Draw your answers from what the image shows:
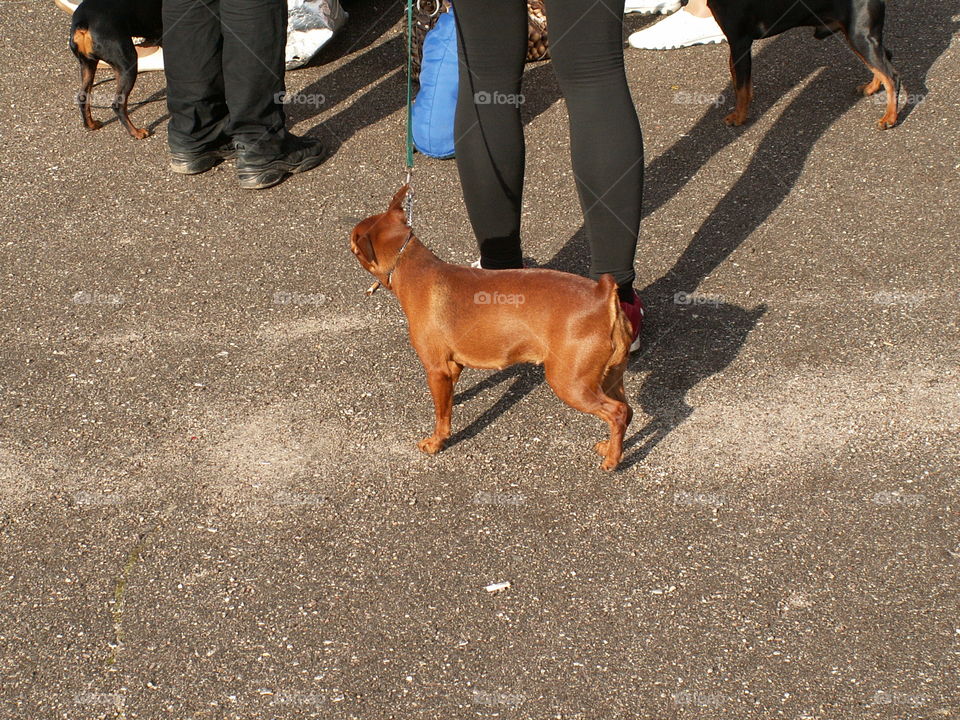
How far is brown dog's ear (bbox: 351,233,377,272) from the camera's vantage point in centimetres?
307

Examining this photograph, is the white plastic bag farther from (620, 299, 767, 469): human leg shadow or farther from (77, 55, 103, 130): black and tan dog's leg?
(620, 299, 767, 469): human leg shadow

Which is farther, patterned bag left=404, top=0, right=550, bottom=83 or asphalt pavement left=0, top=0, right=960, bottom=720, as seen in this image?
patterned bag left=404, top=0, right=550, bottom=83

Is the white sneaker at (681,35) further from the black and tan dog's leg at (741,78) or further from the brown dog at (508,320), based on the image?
the brown dog at (508,320)

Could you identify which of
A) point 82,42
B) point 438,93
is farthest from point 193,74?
point 438,93

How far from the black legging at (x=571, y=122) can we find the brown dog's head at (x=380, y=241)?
0.37 meters

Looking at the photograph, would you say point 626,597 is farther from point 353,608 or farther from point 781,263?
point 781,263

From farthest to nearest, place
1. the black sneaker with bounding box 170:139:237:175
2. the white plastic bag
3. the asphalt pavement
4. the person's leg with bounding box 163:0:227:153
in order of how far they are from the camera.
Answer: the white plastic bag < the black sneaker with bounding box 170:139:237:175 < the person's leg with bounding box 163:0:227:153 < the asphalt pavement

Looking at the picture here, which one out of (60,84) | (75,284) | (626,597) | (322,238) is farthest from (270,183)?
(626,597)

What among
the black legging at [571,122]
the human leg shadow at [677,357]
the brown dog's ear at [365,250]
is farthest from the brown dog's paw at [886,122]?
the brown dog's ear at [365,250]

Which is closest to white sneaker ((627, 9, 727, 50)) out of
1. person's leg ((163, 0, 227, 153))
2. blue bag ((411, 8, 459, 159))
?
blue bag ((411, 8, 459, 159))

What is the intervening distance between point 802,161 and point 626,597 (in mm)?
2889

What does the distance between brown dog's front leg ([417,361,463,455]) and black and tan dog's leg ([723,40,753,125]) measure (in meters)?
2.69

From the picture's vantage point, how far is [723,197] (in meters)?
4.63

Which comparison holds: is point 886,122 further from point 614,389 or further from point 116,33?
point 116,33
